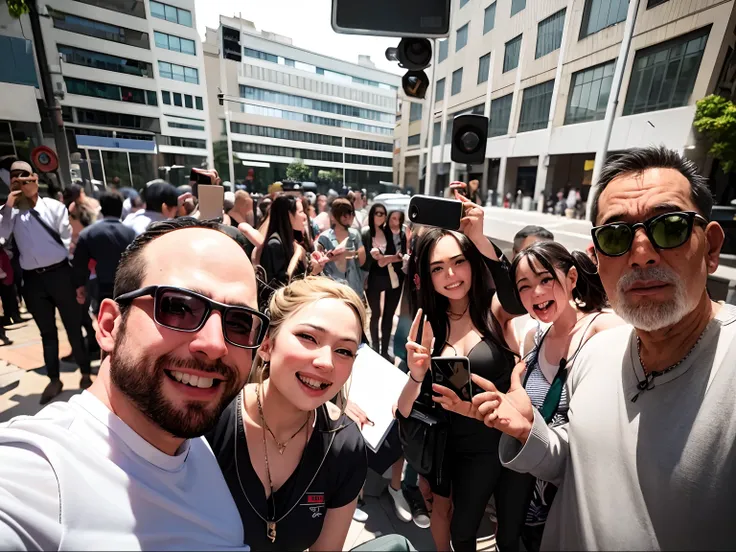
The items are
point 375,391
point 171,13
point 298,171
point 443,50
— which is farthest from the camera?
point 298,171

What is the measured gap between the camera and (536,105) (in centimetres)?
200

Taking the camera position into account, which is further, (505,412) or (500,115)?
(500,115)

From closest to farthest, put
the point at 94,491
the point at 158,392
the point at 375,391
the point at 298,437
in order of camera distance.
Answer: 1. the point at 94,491
2. the point at 158,392
3. the point at 298,437
4. the point at 375,391

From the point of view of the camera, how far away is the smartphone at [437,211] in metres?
1.62

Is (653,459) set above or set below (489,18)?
below

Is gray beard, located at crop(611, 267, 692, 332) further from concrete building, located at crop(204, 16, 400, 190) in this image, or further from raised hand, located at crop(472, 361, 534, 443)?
concrete building, located at crop(204, 16, 400, 190)

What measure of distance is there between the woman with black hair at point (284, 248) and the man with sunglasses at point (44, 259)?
196 cm

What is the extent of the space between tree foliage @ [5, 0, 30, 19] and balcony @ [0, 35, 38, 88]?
15cm

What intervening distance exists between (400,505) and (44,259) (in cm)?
394

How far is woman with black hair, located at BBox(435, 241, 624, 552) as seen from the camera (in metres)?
1.52

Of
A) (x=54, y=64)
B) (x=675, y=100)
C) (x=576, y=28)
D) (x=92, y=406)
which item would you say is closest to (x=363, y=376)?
(x=92, y=406)

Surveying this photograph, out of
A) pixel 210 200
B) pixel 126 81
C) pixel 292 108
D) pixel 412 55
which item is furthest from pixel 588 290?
pixel 126 81

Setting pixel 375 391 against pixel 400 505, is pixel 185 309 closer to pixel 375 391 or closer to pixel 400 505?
pixel 375 391

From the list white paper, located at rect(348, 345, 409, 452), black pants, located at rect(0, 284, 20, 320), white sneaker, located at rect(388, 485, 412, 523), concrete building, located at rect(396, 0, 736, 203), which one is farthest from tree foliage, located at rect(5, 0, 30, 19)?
black pants, located at rect(0, 284, 20, 320)
